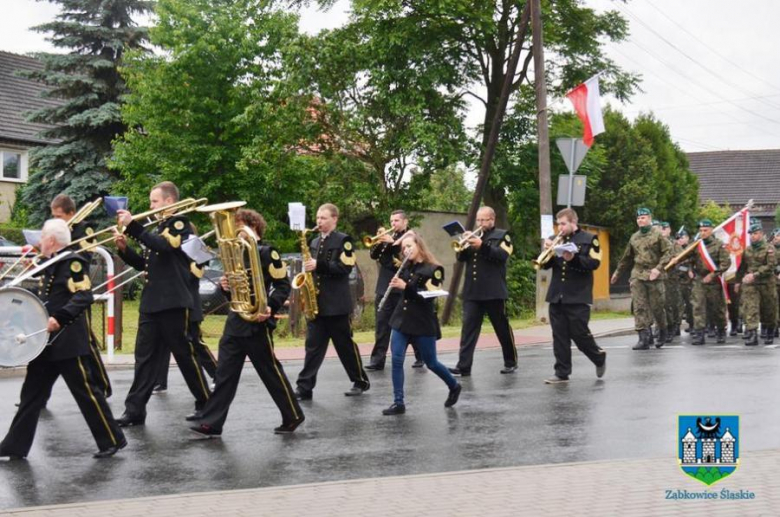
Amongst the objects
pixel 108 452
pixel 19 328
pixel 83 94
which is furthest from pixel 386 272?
pixel 83 94

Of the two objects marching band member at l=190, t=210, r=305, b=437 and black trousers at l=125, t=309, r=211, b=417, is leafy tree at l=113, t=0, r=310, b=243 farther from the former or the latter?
marching band member at l=190, t=210, r=305, b=437

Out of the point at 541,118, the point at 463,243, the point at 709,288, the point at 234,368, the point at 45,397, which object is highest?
the point at 541,118

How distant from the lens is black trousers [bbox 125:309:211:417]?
32.8ft

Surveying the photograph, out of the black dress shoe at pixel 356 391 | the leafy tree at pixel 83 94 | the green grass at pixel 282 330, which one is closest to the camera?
the black dress shoe at pixel 356 391

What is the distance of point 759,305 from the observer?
60.6 feet

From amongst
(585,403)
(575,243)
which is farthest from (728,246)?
(585,403)

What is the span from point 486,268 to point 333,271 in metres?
2.65

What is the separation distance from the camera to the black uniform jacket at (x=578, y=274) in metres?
12.7

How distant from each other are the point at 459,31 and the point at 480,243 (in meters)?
16.2

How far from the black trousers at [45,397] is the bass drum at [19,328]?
31 cm

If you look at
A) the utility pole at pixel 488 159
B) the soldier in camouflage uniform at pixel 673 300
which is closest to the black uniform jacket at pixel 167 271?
the soldier in camouflage uniform at pixel 673 300

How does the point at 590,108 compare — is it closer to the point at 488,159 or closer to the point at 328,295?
the point at 488,159

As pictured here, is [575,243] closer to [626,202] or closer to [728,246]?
[728,246]

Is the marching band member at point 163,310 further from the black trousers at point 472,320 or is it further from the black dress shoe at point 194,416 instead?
the black trousers at point 472,320
